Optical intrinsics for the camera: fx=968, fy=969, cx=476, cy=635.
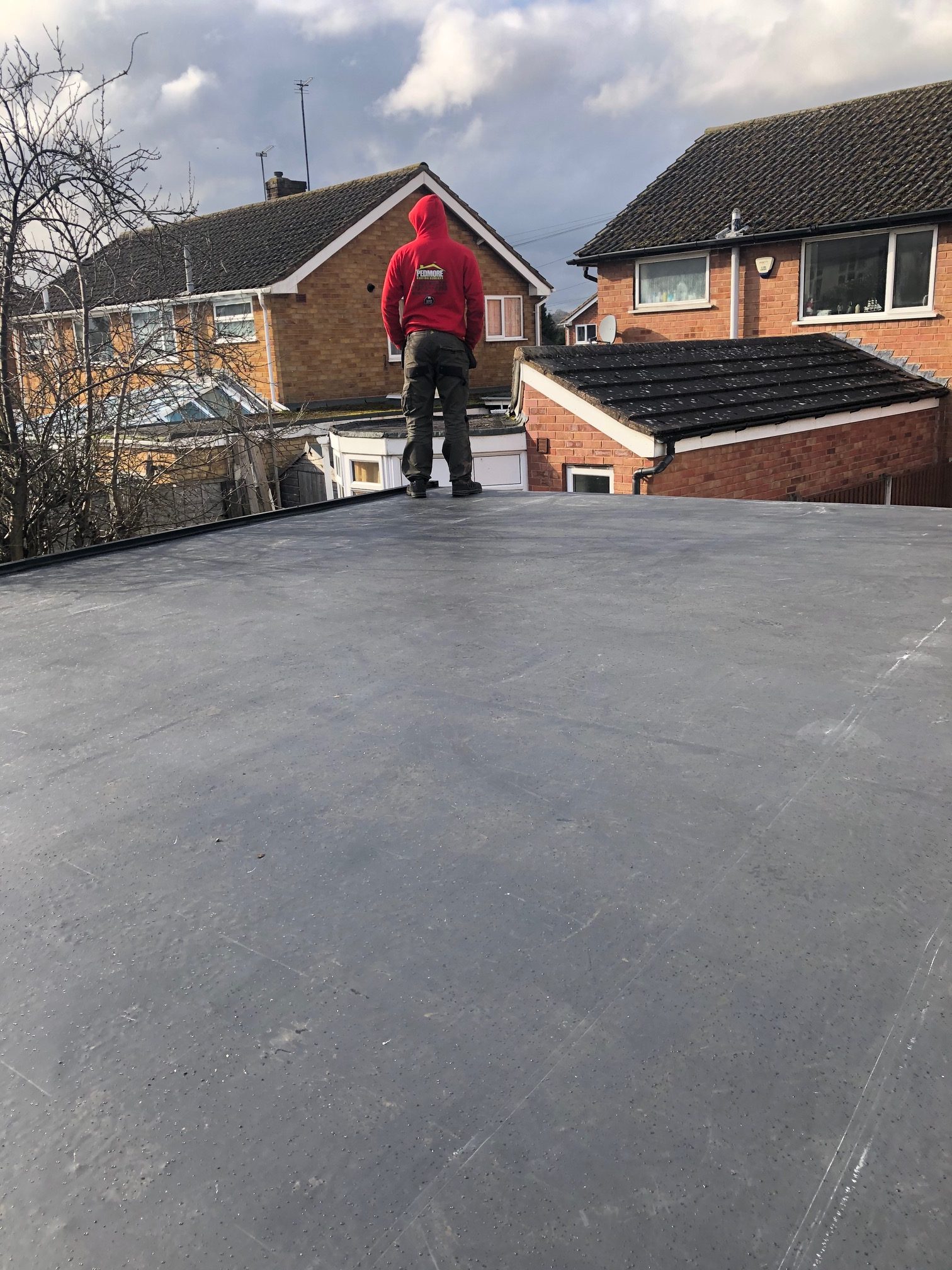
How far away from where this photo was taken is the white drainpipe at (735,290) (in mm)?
15594

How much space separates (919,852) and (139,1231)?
47.5 inches

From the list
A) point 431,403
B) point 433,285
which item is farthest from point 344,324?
point 433,285

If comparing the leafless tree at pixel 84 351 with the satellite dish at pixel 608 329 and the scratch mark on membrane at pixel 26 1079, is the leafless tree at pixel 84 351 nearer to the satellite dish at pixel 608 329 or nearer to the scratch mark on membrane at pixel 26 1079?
the scratch mark on membrane at pixel 26 1079

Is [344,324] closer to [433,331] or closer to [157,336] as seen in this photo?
[157,336]

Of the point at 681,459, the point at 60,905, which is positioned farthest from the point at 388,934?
the point at 681,459

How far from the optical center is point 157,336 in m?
7.18

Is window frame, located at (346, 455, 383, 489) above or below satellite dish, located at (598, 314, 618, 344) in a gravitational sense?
below

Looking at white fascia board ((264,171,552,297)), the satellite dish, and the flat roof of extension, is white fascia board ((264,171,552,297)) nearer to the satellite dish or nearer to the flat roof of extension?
the satellite dish

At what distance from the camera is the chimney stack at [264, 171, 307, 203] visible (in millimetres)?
24594

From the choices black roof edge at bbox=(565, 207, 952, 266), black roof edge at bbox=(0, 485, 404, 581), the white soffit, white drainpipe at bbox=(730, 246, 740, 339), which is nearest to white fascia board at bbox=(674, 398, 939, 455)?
the white soffit

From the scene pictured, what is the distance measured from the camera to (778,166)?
54.5 ft

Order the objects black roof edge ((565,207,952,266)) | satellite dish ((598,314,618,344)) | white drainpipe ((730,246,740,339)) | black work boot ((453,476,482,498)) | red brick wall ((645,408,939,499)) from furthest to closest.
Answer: satellite dish ((598,314,618,344)) < white drainpipe ((730,246,740,339)) < black roof edge ((565,207,952,266)) < red brick wall ((645,408,939,499)) < black work boot ((453,476,482,498))

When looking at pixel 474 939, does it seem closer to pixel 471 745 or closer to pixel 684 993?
pixel 684 993

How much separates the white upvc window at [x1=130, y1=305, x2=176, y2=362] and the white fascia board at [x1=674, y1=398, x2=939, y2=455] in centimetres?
462
